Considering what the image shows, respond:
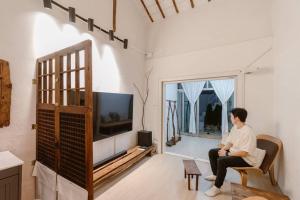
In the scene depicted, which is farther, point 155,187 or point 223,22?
point 223,22

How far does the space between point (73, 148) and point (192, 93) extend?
17.0 feet

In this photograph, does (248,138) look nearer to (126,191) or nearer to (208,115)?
(126,191)

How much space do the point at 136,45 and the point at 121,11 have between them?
83cm

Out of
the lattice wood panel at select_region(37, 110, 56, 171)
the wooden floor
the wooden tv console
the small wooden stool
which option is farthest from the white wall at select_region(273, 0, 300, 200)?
the lattice wood panel at select_region(37, 110, 56, 171)

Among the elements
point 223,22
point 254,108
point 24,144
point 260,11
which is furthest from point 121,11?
point 254,108

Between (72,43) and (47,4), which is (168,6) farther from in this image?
(47,4)

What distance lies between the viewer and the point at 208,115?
6160mm

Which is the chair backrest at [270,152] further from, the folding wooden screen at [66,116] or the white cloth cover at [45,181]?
the white cloth cover at [45,181]

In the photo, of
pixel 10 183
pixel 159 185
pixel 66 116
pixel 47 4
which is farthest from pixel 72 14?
pixel 159 185

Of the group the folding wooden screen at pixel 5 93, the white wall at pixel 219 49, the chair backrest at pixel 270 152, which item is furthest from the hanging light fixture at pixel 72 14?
the chair backrest at pixel 270 152

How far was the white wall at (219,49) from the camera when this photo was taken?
3.12m

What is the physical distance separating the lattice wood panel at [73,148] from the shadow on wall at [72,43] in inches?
47.1

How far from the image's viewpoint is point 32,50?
2195 millimetres

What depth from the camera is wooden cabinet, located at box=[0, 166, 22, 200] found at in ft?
4.77
